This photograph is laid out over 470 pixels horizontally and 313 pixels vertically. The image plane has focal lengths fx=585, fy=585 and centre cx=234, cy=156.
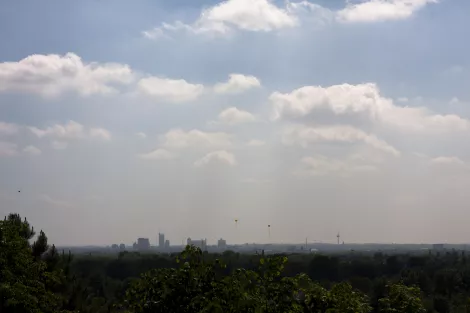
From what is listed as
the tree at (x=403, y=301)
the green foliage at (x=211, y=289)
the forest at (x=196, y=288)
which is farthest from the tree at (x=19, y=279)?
the tree at (x=403, y=301)

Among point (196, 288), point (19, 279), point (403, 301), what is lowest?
point (403, 301)

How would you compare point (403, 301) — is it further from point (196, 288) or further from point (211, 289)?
point (196, 288)

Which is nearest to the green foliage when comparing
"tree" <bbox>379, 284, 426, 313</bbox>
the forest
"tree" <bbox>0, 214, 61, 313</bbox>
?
the forest

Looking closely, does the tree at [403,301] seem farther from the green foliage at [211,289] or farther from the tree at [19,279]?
the tree at [19,279]

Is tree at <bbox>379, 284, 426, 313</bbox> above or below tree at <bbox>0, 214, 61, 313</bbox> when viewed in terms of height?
below

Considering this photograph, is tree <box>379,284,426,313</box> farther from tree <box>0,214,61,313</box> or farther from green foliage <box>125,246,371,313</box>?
tree <box>0,214,61,313</box>

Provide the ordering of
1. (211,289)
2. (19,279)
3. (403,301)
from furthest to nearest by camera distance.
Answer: (19,279)
(403,301)
(211,289)

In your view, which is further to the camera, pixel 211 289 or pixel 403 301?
pixel 403 301

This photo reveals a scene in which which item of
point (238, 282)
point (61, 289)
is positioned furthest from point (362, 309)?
point (61, 289)

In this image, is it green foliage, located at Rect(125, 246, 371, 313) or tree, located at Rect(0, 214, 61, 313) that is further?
tree, located at Rect(0, 214, 61, 313)

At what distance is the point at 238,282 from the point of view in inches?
536

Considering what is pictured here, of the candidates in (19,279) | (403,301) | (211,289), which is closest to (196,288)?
(211,289)

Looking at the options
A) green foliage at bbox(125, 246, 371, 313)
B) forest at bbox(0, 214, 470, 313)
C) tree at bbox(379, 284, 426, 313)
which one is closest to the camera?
green foliage at bbox(125, 246, 371, 313)

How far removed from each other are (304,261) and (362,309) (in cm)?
15244
